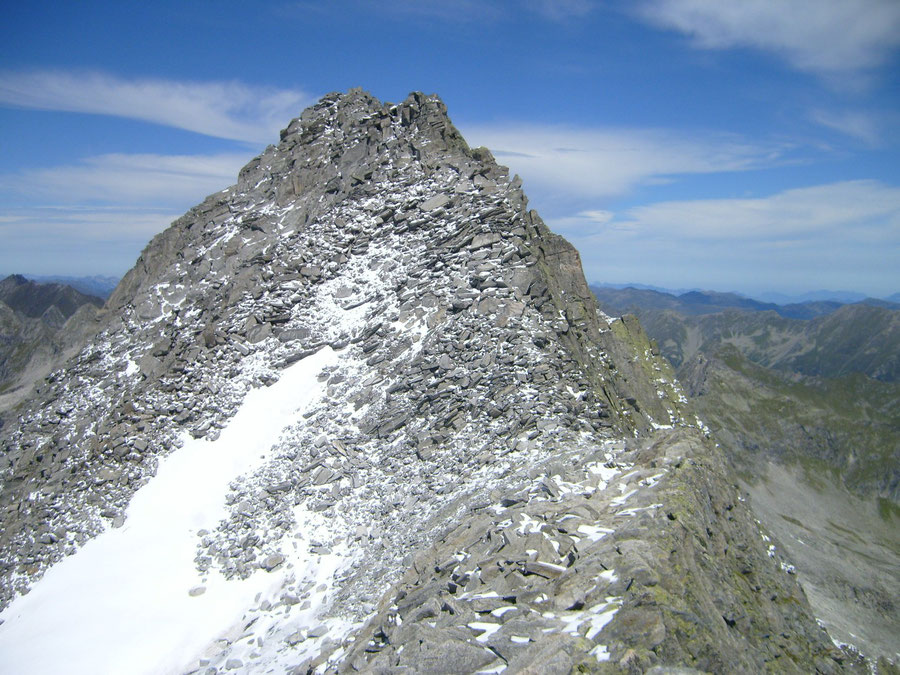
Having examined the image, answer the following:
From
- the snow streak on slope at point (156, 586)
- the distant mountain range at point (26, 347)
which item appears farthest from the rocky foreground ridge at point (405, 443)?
the distant mountain range at point (26, 347)

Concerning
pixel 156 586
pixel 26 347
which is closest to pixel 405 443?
pixel 156 586

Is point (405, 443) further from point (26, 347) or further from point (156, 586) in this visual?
point (26, 347)

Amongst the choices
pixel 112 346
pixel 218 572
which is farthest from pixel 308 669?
pixel 112 346

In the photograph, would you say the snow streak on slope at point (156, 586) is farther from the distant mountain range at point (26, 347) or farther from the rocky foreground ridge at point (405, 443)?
the distant mountain range at point (26, 347)

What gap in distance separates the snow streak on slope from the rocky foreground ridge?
0.46 m

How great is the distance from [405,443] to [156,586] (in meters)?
12.9

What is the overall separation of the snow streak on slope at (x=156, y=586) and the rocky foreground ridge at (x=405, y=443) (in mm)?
460

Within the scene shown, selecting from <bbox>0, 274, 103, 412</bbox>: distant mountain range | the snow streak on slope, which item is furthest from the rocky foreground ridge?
<bbox>0, 274, 103, 412</bbox>: distant mountain range

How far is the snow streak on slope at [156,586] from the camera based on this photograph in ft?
68.3

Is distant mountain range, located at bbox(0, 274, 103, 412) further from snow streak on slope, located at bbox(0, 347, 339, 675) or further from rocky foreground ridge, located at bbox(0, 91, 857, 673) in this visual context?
snow streak on slope, located at bbox(0, 347, 339, 675)

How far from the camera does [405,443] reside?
84.0 ft

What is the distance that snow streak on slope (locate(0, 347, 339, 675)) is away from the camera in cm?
2083

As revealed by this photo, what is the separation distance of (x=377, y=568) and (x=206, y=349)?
70.1 feet

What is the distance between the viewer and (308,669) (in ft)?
48.6
